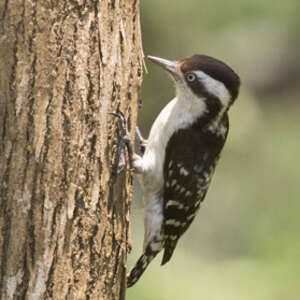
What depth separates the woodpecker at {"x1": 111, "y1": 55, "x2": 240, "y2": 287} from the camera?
15.1 feet

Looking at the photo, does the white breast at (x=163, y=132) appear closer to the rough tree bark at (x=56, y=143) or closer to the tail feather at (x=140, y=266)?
the tail feather at (x=140, y=266)

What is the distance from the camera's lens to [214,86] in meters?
4.61

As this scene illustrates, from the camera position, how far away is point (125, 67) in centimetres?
373

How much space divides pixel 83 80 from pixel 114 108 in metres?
0.26

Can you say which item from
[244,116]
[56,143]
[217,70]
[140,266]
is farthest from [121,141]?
[244,116]

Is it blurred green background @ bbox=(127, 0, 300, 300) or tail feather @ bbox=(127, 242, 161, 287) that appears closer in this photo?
tail feather @ bbox=(127, 242, 161, 287)

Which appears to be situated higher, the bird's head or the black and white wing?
the bird's head

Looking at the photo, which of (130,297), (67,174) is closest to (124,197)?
(67,174)

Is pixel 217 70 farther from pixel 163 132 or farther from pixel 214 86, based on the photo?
pixel 163 132

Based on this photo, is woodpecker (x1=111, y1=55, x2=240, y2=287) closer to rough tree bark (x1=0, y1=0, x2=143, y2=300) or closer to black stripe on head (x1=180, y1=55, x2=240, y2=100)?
black stripe on head (x1=180, y1=55, x2=240, y2=100)

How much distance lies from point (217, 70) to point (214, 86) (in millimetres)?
128

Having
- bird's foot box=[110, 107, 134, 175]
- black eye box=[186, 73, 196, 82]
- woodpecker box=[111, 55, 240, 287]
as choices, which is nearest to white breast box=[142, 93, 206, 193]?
woodpecker box=[111, 55, 240, 287]

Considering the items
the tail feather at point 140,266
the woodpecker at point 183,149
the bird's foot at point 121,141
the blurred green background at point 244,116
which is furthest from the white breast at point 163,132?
the blurred green background at point 244,116

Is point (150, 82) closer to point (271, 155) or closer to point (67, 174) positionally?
point (271, 155)
